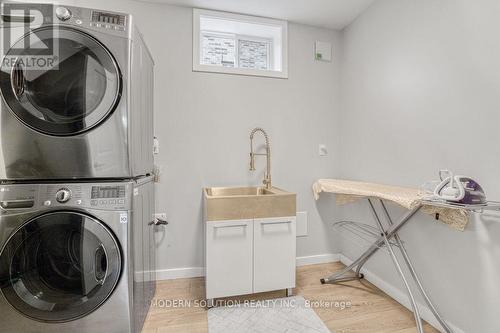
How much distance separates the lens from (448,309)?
1.46m

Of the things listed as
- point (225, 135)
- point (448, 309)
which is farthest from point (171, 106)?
point (448, 309)

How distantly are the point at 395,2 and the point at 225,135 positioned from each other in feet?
5.67

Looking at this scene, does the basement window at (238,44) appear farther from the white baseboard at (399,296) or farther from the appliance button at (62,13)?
the white baseboard at (399,296)

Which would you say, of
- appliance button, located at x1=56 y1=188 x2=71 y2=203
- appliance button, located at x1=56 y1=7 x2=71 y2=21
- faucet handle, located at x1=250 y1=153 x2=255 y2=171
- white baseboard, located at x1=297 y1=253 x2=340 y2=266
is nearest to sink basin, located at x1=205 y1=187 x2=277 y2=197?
faucet handle, located at x1=250 y1=153 x2=255 y2=171

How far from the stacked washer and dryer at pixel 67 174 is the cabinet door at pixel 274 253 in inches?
32.6

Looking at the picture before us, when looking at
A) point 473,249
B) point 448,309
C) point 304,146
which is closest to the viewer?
point 473,249

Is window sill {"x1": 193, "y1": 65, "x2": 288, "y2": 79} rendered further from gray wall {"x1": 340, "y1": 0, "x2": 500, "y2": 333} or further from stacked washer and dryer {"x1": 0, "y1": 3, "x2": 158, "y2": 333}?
stacked washer and dryer {"x1": 0, "y1": 3, "x2": 158, "y2": 333}

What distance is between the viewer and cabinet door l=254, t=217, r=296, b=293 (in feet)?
5.72

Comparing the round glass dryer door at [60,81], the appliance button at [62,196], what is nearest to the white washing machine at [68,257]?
the appliance button at [62,196]

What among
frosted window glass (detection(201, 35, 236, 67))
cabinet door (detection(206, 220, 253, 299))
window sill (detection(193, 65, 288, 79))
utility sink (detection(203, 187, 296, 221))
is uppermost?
frosted window glass (detection(201, 35, 236, 67))

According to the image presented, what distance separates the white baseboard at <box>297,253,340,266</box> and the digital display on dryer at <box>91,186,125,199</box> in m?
1.83

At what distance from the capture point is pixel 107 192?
49.3 inches

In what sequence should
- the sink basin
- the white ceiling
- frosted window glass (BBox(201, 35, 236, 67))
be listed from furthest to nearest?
frosted window glass (BBox(201, 35, 236, 67)) → the sink basin → the white ceiling

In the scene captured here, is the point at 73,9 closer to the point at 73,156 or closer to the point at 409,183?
the point at 73,156
